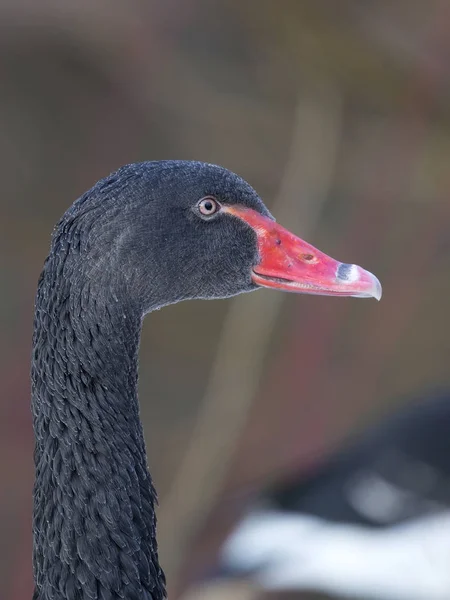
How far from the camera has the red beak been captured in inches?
76.7

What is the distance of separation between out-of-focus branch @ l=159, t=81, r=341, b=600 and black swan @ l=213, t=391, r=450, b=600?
0.46 meters

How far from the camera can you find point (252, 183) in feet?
18.4

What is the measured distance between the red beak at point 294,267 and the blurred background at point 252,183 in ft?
9.50

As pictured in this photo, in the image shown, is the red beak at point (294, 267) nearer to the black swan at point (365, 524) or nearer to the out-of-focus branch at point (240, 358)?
the black swan at point (365, 524)

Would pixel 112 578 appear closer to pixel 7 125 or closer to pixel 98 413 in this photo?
pixel 98 413

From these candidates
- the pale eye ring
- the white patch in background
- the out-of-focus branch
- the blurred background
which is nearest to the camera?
the pale eye ring

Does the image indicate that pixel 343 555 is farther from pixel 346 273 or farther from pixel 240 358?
pixel 346 273

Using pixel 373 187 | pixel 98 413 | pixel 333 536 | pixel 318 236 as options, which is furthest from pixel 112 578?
pixel 373 187

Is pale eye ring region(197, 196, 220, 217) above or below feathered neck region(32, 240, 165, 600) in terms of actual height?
above

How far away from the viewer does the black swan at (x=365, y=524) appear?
14.1ft

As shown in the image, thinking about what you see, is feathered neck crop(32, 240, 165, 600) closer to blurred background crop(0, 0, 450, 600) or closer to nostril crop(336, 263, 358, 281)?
nostril crop(336, 263, 358, 281)

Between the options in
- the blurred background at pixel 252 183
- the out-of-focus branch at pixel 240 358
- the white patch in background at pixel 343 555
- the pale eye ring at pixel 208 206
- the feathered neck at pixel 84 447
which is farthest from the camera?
the blurred background at pixel 252 183

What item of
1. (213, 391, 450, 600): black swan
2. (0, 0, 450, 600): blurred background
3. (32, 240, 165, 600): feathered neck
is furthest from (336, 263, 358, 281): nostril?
(0, 0, 450, 600): blurred background

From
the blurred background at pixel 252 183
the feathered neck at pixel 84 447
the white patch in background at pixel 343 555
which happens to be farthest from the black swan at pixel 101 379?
the blurred background at pixel 252 183
